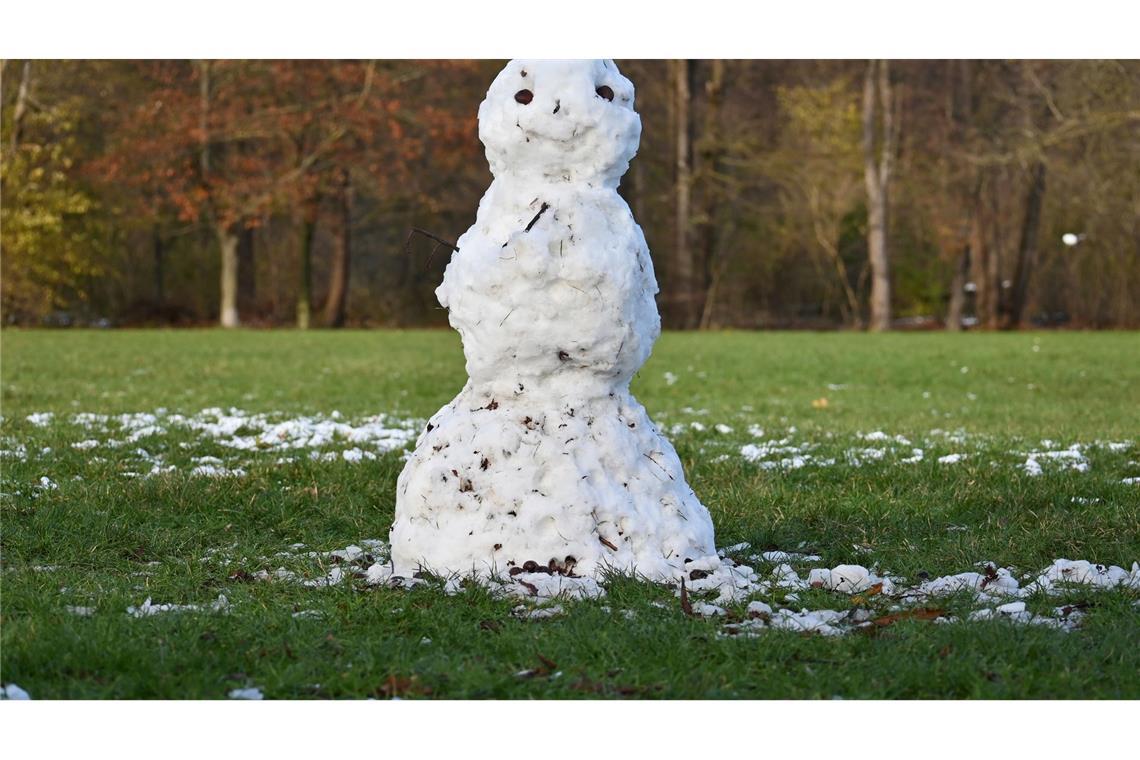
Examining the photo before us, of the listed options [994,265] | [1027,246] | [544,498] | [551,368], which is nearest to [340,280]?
[994,265]

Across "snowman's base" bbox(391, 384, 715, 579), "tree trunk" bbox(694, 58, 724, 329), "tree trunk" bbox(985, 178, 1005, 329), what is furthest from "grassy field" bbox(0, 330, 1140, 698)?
"tree trunk" bbox(985, 178, 1005, 329)

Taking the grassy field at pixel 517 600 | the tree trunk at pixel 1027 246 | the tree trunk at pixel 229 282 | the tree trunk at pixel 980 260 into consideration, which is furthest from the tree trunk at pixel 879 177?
the grassy field at pixel 517 600

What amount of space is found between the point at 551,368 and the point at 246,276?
3566cm

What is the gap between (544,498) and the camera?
505 centimetres

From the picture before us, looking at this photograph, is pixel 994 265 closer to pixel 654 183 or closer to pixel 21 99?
pixel 654 183

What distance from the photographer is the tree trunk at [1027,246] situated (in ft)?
112

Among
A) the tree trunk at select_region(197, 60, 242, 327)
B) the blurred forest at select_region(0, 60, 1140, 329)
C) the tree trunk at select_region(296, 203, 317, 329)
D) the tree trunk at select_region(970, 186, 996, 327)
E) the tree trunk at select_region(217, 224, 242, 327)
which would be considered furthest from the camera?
the tree trunk at select_region(296, 203, 317, 329)

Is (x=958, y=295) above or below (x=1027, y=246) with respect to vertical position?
below

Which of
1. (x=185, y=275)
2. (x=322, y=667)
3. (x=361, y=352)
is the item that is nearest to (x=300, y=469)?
(x=322, y=667)

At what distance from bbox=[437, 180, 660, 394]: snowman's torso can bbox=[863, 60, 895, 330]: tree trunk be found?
97.1 feet

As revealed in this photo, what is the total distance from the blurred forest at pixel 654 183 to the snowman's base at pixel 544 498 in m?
25.9

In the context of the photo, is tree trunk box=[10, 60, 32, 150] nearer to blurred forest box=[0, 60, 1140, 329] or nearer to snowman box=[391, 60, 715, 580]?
blurred forest box=[0, 60, 1140, 329]

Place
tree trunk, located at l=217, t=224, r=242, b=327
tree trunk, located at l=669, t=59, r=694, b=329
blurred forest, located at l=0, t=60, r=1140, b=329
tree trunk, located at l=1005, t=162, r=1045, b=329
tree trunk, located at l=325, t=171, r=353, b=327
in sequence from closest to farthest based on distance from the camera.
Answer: blurred forest, located at l=0, t=60, r=1140, b=329 < tree trunk, located at l=669, t=59, r=694, b=329 < tree trunk, located at l=1005, t=162, r=1045, b=329 < tree trunk, located at l=217, t=224, r=242, b=327 < tree trunk, located at l=325, t=171, r=353, b=327

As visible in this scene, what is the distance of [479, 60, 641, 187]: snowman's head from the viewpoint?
16.7 feet
